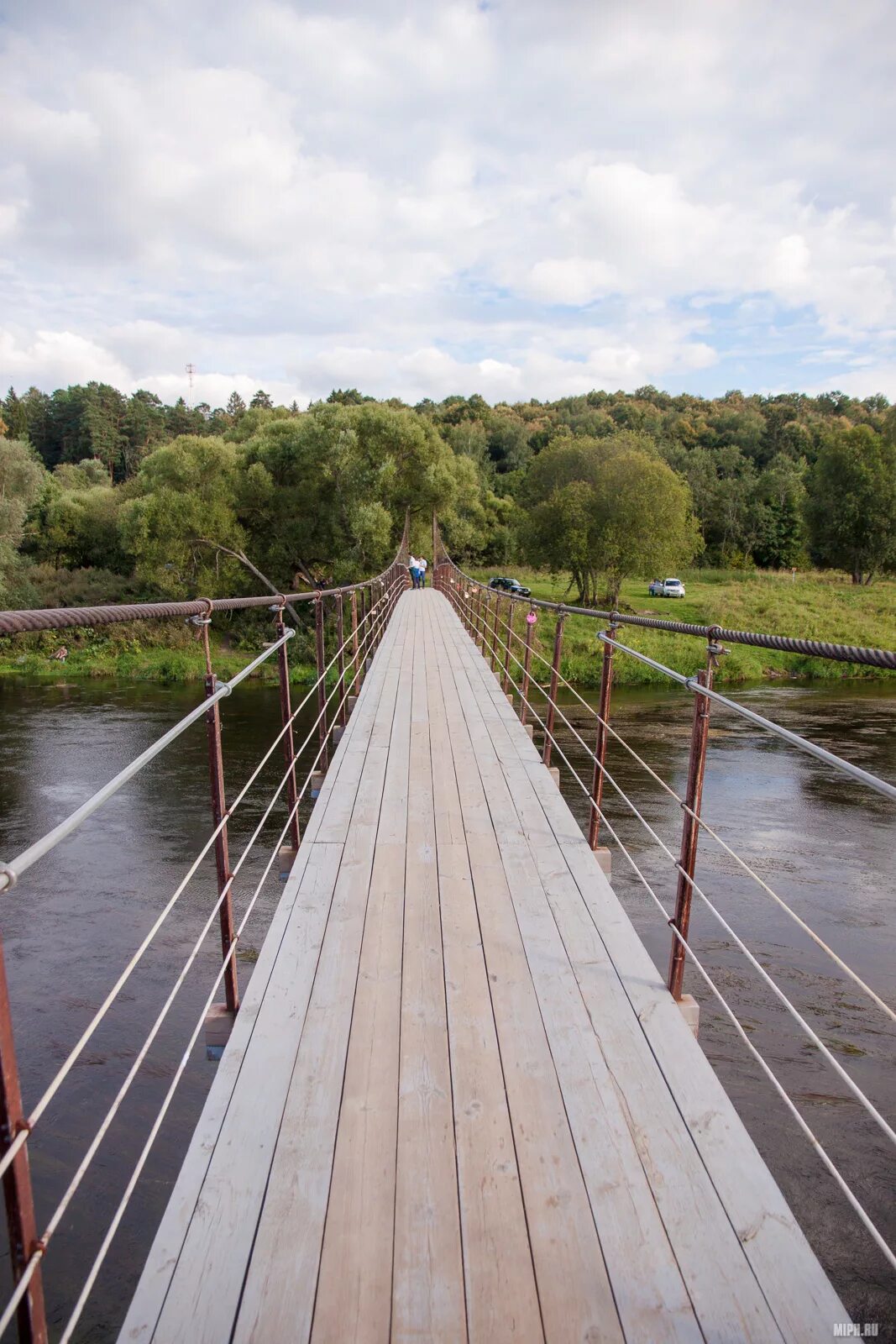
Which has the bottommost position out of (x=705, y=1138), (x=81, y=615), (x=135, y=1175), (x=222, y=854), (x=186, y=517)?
(x=705, y=1138)

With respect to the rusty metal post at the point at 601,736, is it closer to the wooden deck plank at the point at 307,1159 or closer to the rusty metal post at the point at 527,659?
the wooden deck plank at the point at 307,1159

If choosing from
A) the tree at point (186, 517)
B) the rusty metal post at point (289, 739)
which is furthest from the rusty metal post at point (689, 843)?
the tree at point (186, 517)

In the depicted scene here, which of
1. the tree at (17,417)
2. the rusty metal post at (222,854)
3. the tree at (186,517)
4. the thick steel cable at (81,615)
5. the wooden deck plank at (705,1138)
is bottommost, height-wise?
the wooden deck plank at (705,1138)

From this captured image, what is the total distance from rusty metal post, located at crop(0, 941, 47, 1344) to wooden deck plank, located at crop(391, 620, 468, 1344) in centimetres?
54

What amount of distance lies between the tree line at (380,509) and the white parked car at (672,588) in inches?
88.2

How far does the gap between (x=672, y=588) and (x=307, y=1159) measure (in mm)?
32233

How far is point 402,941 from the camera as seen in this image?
8.00 feet

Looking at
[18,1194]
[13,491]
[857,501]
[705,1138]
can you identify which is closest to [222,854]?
[18,1194]

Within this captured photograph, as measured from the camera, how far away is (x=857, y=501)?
35219 millimetres

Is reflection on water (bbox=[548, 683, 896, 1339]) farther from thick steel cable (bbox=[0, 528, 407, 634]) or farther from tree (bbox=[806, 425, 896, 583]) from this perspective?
tree (bbox=[806, 425, 896, 583])

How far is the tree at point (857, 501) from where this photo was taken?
34.6 metres

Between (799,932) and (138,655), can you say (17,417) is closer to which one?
(138,655)

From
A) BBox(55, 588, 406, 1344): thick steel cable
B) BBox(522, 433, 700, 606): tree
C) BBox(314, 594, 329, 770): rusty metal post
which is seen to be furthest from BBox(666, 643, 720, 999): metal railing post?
BBox(522, 433, 700, 606): tree

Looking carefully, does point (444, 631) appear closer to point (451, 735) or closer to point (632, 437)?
point (451, 735)
